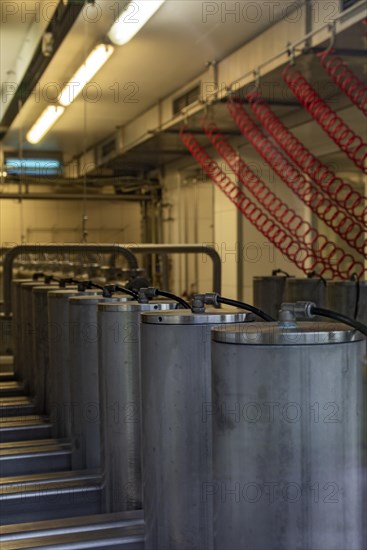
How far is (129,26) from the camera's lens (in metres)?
2.99

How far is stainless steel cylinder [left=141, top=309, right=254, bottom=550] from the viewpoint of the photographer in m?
1.21

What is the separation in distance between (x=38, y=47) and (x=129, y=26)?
55cm

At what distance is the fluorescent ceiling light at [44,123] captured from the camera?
4.47 m

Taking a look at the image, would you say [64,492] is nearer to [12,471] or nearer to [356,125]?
[12,471]

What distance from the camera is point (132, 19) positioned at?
2.90m

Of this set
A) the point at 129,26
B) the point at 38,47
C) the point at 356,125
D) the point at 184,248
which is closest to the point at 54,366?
the point at 184,248

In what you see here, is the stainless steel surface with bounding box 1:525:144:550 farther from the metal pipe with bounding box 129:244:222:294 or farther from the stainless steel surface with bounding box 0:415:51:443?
the metal pipe with bounding box 129:244:222:294

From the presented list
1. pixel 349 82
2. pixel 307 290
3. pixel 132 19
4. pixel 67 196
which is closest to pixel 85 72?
pixel 132 19

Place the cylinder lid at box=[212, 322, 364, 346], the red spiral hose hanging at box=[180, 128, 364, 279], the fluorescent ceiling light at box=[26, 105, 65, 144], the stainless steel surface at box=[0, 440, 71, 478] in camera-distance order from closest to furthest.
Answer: the cylinder lid at box=[212, 322, 364, 346]
the stainless steel surface at box=[0, 440, 71, 478]
the red spiral hose hanging at box=[180, 128, 364, 279]
the fluorescent ceiling light at box=[26, 105, 65, 144]

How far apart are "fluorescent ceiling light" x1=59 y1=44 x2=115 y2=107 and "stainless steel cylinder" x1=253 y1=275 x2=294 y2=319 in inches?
54.3

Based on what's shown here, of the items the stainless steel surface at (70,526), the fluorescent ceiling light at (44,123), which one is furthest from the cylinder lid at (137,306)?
the fluorescent ceiling light at (44,123)

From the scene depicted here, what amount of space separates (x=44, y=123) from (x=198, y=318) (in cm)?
381

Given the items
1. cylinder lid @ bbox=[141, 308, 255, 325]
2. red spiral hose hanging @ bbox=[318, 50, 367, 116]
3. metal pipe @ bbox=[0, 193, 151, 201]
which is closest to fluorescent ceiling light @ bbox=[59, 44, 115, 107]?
metal pipe @ bbox=[0, 193, 151, 201]

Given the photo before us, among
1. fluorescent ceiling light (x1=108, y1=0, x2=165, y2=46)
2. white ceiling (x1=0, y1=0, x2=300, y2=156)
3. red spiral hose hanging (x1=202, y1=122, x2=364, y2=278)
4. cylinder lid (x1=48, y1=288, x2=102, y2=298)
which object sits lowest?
cylinder lid (x1=48, y1=288, x2=102, y2=298)
